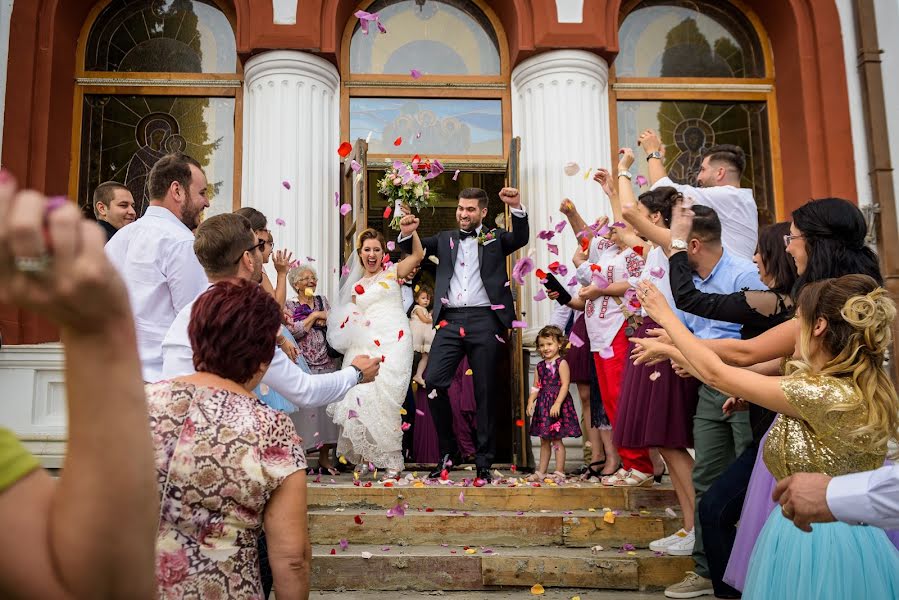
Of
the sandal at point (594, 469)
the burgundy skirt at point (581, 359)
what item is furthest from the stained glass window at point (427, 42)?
the sandal at point (594, 469)

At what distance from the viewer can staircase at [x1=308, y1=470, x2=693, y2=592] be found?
15.2 feet

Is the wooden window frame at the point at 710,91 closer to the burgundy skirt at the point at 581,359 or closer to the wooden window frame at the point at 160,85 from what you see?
the burgundy skirt at the point at 581,359

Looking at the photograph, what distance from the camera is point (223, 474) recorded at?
6.97 ft

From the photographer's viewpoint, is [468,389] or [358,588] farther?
[468,389]

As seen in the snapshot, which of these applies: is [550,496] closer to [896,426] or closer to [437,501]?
[437,501]

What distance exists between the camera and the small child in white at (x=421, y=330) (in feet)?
27.3

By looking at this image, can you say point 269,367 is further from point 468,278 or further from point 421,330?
point 421,330

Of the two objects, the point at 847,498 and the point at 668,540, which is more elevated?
the point at 847,498

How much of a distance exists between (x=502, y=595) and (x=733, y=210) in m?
2.89

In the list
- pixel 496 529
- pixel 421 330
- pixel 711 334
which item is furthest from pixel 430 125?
pixel 711 334

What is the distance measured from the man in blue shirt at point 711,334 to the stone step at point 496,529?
A: 84 cm

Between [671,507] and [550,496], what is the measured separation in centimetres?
82

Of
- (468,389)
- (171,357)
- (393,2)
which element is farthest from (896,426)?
(393,2)

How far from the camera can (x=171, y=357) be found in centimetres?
293
